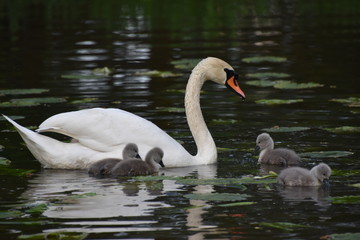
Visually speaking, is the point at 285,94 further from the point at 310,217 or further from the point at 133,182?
the point at 310,217

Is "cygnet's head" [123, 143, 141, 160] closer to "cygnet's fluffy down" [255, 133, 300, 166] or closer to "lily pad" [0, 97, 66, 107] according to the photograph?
"cygnet's fluffy down" [255, 133, 300, 166]

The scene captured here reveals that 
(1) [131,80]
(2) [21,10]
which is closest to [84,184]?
(1) [131,80]

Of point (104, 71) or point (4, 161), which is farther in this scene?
point (104, 71)

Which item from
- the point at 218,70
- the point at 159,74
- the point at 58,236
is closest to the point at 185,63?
the point at 159,74

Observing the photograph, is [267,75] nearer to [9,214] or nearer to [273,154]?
[273,154]

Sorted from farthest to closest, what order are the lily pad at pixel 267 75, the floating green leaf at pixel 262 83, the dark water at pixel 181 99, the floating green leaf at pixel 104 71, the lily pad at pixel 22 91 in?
the floating green leaf at pixel 104 71
the lily pad at pixel 267 75
the floating green leaf at pixel 262 83
the lily pad at pixel 22 91
the dark water at pixel 181 99

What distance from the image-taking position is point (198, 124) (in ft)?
38.2

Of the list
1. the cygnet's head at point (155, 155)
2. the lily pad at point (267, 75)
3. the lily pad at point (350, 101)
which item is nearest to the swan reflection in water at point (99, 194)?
the cygnet's head at point (155, 155)

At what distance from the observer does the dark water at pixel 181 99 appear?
328 inches

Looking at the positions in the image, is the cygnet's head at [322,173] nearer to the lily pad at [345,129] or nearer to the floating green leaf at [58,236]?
the floating green leaf at [58,236]

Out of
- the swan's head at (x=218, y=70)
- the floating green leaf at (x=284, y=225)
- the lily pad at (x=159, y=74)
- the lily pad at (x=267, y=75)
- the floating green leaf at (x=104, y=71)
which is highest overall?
the swan's head at (x=218, y=70)

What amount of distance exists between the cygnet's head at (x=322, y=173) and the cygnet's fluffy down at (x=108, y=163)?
6.94 ft

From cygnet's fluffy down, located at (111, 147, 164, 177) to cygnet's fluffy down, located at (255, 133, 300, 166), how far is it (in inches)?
50.5

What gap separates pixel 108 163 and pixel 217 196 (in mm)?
1879
